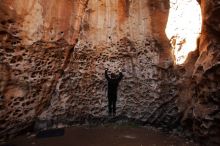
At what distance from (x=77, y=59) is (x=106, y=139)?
2.23m

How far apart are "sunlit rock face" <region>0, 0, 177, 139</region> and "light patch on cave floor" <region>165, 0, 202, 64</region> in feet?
0.77

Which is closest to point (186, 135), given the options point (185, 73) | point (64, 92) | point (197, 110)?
point (197, 110)

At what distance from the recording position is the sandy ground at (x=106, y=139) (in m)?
5.11

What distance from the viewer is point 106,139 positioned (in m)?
5.41

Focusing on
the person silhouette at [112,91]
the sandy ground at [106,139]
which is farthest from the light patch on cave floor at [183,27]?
the sandy ground at [106,139]

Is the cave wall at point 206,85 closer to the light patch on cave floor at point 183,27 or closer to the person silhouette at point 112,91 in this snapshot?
the light patch on cave floor at point 183,27

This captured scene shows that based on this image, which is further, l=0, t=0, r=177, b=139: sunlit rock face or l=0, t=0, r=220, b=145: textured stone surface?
l=0, t=0, r=177, b=139: sunlit rock face

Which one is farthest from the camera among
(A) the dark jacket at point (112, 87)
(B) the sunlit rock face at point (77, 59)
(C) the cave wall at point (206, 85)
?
(A) the dark jacket at point (112, 87)

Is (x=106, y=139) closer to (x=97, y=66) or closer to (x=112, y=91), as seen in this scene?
(x=112, y=91)

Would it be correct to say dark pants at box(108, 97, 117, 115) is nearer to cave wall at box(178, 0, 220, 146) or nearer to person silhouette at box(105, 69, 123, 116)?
person silhouette at box(105, 69, 123, 116)

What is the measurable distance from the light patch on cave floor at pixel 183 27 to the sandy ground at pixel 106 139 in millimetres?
1925

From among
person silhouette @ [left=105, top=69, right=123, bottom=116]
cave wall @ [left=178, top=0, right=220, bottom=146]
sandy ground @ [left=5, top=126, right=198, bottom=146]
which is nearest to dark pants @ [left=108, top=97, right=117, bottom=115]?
person silhouette @ [left=105, top=69, right=123, bottom=116]

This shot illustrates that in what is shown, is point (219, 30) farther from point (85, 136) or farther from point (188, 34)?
point (85, 136)

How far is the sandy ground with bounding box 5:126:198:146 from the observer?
5106 mm
